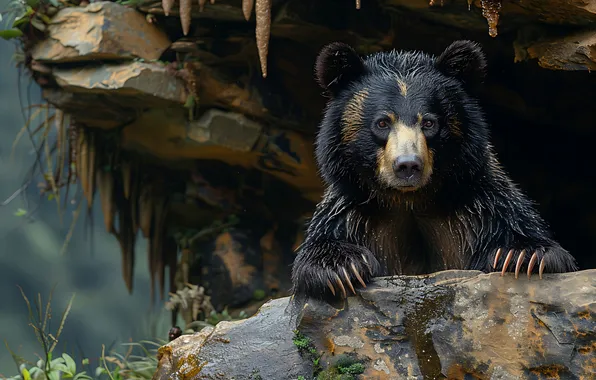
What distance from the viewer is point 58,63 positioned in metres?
6.56

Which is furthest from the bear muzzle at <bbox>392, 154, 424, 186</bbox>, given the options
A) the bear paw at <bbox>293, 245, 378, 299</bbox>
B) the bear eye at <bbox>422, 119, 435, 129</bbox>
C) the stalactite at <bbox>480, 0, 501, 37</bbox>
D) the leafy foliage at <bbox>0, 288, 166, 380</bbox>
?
the leafy foliage at <bbox>0, 288, 166, 380</bbox>

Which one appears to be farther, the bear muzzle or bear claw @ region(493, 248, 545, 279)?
the bear muzzle

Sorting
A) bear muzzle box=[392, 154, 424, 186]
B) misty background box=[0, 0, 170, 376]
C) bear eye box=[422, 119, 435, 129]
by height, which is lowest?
misty background box=[0, 0, 170, 376]

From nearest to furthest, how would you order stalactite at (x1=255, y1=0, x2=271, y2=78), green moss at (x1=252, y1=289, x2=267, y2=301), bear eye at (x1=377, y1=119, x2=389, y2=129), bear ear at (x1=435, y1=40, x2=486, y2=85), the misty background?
bear eye at (x1=377, y1=119, x2=389, y2=129) → bear ear at (x1=435, y1=40, x2=486, y2=85) → stalactite at (x1=255, y1=0, x2=271, y2=78) → green moss at (x1=252, y1=289, x2=267, y2=301) → the misty background

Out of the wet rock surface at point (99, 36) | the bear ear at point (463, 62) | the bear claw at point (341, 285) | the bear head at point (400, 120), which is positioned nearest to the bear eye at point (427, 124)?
the bear head at point (400, 120)

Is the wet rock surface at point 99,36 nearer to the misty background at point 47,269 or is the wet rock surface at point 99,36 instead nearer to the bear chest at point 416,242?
the bear chest at point 416,242

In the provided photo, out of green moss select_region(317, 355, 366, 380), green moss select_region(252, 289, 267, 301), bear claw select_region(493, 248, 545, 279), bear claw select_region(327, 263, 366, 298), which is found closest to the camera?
green moss select_region(317, 355, 366, 380)

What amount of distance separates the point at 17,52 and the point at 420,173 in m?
4.49

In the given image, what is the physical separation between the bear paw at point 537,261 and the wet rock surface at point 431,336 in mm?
73

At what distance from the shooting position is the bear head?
13.5ft

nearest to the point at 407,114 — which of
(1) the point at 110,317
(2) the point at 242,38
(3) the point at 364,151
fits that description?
(3) the point at 364,151

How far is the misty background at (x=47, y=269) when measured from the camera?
12438mm

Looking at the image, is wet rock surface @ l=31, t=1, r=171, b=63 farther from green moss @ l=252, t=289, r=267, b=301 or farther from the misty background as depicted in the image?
the misty background

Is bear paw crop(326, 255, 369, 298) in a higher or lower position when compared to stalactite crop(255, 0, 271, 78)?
lower
